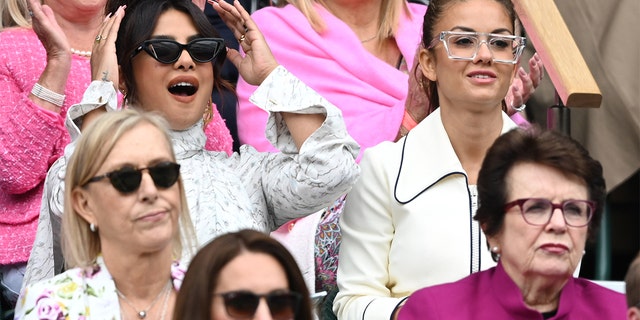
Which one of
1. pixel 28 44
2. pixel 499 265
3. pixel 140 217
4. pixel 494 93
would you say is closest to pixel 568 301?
pixel 499 265

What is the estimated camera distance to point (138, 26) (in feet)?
15.8

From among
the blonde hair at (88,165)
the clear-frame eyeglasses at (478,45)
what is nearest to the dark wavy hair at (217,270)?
the blonde hair at (88,165)

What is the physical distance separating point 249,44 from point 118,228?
113 centimetres

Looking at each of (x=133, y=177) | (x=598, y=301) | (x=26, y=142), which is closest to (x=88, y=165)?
(x=133, y=177)

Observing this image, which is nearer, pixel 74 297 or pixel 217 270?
pixel 217 270

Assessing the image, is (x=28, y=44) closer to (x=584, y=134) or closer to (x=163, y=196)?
(x=163, y=196)

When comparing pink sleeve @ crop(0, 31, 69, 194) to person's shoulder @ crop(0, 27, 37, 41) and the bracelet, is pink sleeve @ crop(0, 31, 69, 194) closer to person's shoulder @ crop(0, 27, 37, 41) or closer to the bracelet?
the bracelet

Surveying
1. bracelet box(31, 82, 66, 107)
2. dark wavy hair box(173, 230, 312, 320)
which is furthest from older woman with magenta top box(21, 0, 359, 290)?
dark wavy hair box(173, 230, 312, 320)

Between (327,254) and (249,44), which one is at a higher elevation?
(249,44)

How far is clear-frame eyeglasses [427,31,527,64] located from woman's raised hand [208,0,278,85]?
2.09 feet

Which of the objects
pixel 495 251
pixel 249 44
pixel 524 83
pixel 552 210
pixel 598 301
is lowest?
pixel 598 301

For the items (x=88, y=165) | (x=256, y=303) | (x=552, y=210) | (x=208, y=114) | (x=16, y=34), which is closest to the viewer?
(x=256, y=303)

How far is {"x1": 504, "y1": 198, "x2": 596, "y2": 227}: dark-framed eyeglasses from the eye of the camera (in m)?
3.83

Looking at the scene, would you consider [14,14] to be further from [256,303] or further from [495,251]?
[256,303]
